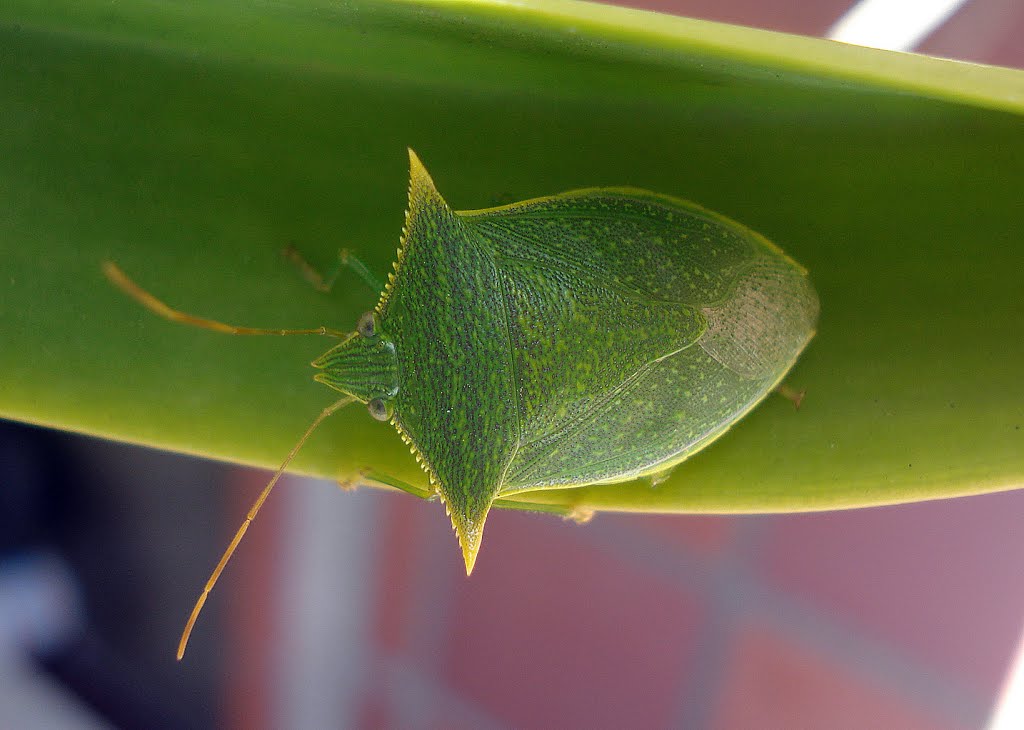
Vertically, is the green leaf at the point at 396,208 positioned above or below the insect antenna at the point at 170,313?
above

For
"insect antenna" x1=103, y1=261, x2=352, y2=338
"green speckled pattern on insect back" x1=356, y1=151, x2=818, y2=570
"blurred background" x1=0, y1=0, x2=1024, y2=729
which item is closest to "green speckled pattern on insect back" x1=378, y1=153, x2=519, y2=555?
"green speckled pattern on insect back" x1=356, y1=151, x2=818, y2=570

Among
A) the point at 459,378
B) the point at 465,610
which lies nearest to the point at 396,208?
the point at 459,378

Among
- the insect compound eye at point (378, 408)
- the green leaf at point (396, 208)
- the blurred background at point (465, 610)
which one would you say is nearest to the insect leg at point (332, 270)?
the green leaf at point (396, 208)

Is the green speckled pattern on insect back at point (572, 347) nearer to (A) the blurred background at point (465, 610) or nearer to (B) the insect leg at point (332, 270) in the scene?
(B) the insect leg at point (332, 270)

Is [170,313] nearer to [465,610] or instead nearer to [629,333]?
[629,333]

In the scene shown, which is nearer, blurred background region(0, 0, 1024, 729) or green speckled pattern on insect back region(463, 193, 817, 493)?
green speckled pattern on insect back region(463, 193, 817, 493)

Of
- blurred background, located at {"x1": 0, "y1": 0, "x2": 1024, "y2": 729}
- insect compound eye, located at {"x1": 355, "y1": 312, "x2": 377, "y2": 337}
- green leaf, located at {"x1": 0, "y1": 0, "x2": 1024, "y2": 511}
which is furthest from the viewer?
blurred background, located at {"x1": 0, "y1": 0, "x2": 1024, "y2": 729}

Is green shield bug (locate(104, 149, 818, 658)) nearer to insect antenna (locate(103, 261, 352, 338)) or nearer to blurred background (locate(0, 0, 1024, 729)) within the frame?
insect antenna (locate(103, 261, 352, 338))
